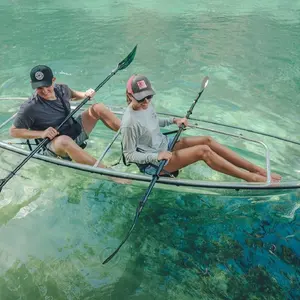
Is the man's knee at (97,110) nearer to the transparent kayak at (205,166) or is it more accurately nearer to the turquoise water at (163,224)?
the transparent kayak at (205,166)

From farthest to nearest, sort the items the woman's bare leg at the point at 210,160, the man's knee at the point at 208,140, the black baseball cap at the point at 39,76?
1. the man's knee at the point at 208,140
2. the black baseball cap at the point at 39,76
3. the woman's bare leg at the point at 210,160

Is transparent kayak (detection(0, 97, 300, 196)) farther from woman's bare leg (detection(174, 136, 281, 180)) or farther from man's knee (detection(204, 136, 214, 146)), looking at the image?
man's knee (detection(204, 136, 214, 146))

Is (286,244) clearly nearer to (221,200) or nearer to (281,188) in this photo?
(281,188)

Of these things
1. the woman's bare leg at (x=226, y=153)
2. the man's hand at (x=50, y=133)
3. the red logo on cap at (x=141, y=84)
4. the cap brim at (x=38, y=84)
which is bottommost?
the woman's bare leg at (x=226, y=153)

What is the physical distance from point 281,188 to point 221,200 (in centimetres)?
130

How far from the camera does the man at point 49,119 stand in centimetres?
483

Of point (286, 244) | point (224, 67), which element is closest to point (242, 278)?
point (286, 244)

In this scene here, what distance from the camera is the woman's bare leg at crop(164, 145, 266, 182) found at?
461cm

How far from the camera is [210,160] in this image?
4672 millimetres

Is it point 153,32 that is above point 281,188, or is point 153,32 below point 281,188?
below

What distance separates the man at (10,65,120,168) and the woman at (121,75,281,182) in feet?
2.48

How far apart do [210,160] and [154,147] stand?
0.77 meters

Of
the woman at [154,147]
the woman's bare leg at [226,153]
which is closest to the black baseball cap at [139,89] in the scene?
the woman at [154,147]

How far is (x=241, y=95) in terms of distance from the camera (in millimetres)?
9344
